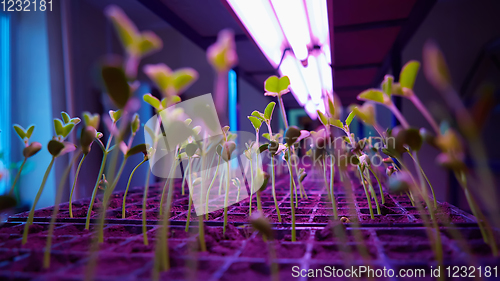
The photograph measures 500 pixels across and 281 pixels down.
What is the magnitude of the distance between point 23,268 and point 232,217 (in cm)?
52

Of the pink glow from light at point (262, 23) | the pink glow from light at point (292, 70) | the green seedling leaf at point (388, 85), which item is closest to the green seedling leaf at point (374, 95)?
the green seedling leaf at point (388, 85)

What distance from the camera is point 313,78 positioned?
2027 millimetres

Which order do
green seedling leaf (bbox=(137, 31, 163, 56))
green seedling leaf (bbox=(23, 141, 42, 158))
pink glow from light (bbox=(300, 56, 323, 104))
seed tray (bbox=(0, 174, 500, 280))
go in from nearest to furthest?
green seedling leaf (bbox=(137, 31, 163, 56))
seed tray (bbox=(0, 174, 500, 280))
green seedling leaf (bbox=(23, 141, 42, 158))
pink glow from light (bbox=(300, 56, 323, 104))

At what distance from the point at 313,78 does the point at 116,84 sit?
179cm

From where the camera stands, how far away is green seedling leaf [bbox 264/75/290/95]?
67cm

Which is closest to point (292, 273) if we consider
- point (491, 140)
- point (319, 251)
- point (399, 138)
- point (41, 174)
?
point (319, 251)

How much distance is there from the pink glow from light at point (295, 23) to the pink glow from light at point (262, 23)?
0.10 ft

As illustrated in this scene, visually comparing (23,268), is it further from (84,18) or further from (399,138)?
(84,18)

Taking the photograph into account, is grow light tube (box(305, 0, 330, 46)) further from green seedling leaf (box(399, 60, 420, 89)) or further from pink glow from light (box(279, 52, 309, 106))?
green seedling leaf (box(399, 60, 420, 89))

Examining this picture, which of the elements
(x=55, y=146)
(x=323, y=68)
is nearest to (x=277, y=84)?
(x=55, y=146)

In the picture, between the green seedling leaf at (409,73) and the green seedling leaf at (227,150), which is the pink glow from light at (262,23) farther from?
the green seedling leaf at (409,73)

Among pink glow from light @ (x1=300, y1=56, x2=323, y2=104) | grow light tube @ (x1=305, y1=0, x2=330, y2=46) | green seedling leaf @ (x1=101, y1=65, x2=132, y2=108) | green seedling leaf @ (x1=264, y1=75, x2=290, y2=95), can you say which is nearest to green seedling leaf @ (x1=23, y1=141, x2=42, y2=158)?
green seedling leaf @ (x1=101, y1=65, x2=132, y2=108)

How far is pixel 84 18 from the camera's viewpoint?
9.16 feet

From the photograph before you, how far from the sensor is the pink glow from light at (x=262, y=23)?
99cm
